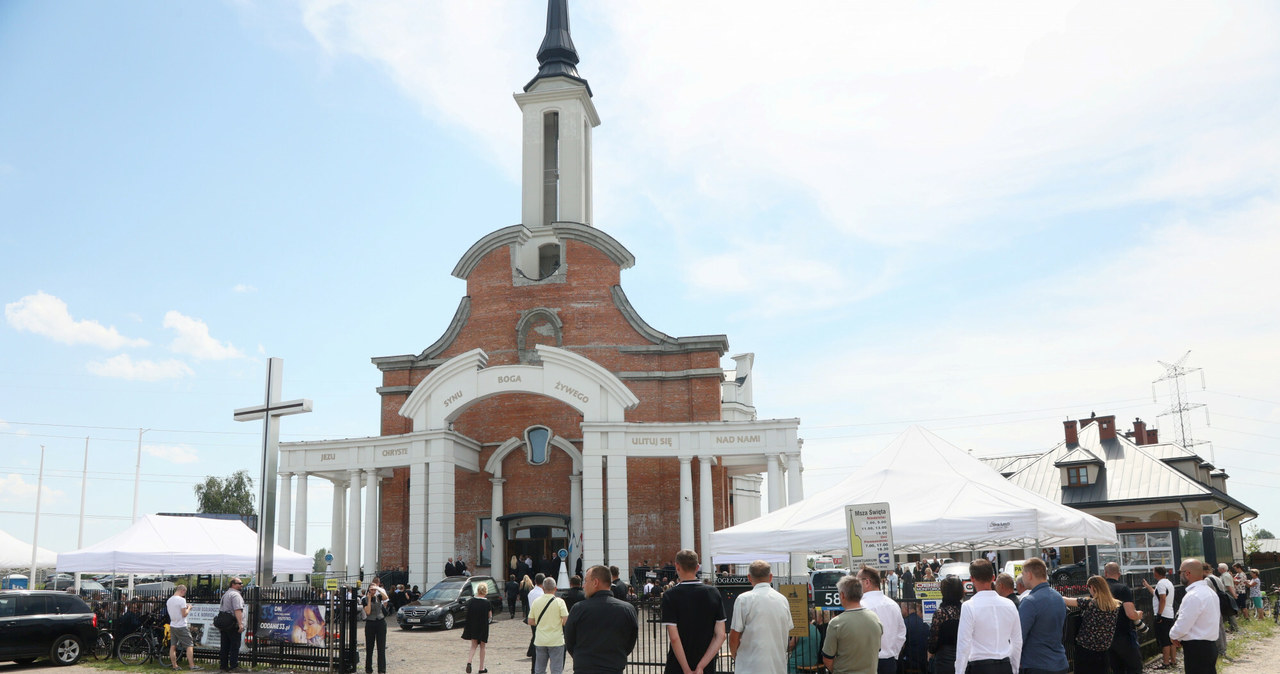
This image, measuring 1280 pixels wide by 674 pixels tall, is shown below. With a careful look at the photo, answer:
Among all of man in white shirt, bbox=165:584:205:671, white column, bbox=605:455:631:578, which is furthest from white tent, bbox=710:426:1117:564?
white column, bbox=605:455:631:578

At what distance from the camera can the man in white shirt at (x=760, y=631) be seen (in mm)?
7840

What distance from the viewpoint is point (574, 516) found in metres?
33.9

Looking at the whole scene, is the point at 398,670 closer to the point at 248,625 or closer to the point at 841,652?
the point at 248,625

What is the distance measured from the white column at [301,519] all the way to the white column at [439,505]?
5289mm

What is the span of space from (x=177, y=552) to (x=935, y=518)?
16122 mm

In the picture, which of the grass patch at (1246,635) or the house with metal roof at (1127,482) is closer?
the grass patch at (1246,635)

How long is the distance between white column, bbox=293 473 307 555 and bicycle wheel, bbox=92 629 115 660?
13.6 meters

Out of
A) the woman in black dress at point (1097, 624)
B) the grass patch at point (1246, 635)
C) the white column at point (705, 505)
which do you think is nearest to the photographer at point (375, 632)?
the woman in black dress at point (1097, 624)

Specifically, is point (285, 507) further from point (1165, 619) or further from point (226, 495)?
point (226, 495)

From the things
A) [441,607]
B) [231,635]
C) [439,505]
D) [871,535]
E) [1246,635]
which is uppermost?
[439,505]

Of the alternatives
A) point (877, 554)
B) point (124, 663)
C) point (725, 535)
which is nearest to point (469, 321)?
point (124, 663)

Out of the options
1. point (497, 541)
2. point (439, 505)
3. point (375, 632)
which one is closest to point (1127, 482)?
point (497, 541)

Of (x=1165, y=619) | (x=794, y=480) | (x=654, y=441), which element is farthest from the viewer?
(x=654, y=441)

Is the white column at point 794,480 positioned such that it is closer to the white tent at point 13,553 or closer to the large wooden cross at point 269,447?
the large wooden cross at point 269,447
